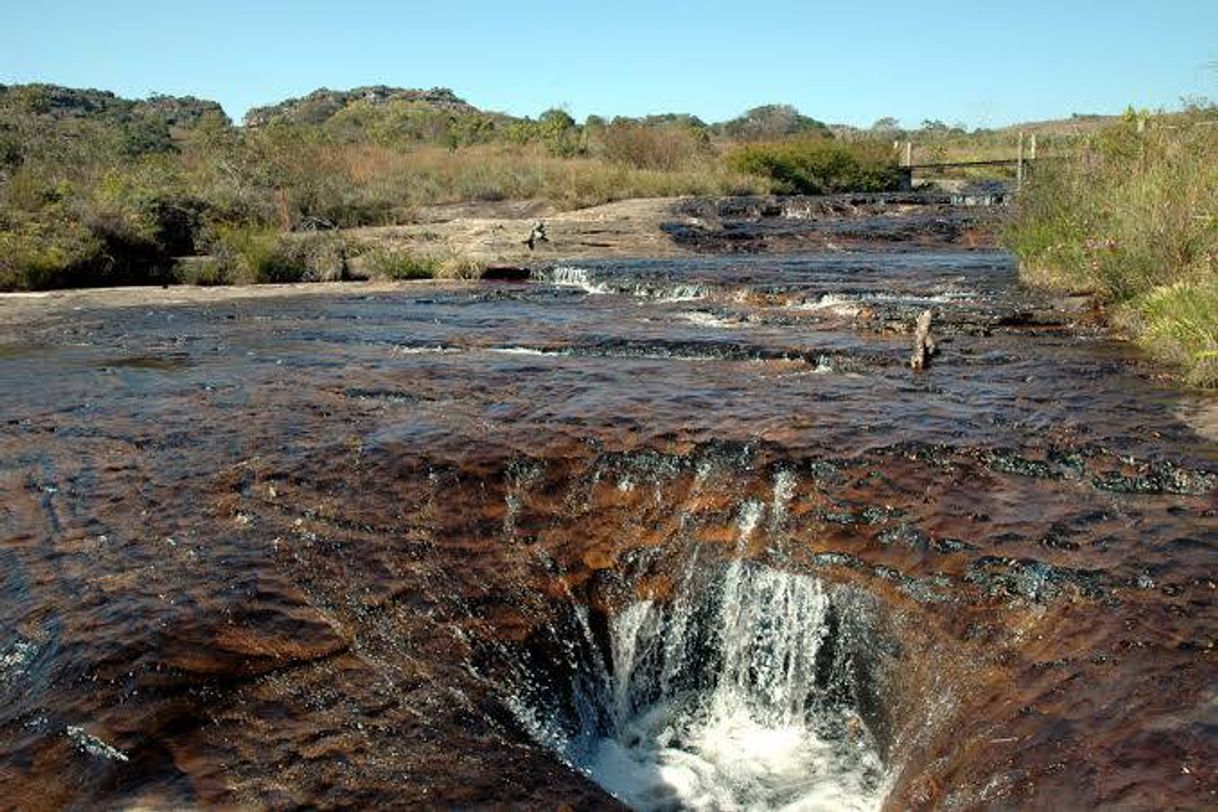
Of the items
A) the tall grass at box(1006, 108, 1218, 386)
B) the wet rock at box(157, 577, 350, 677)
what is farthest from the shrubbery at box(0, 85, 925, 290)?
the wet rock at box(157, 577, 350, 677)

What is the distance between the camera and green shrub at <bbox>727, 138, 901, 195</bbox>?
95.1ft

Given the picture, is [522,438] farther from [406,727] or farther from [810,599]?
[406,727]

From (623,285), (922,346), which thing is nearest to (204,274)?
(623,285)

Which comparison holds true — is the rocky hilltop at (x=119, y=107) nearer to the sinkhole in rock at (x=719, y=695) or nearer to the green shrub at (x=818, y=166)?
the green shrub at (x=818, y=166)

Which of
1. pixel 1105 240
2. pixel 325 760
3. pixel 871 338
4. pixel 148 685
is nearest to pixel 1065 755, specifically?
pixel 325 760

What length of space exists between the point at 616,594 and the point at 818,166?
1075 inches

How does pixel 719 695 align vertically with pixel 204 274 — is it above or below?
below

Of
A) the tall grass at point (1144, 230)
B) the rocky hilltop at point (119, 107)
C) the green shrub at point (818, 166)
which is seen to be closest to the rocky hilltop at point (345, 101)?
the rocky hilltop at point (119, 107)

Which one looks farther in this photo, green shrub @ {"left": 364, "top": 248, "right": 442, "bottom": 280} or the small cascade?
green shrub @ {"left": 364, "top": 248, "right": 442, "bottom": 280}

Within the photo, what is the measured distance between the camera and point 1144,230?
871cm

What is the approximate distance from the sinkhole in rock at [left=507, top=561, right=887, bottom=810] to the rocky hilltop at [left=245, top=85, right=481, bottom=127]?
74592mm

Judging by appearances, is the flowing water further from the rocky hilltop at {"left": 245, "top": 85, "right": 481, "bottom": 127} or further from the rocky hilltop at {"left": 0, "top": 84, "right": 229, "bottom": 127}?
the rocky hilltop at {"left": 245, "top": 85, "right": 481, "bottom": 127}

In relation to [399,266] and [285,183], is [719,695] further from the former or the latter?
[285,183]

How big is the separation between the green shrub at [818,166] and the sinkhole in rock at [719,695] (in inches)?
1009
